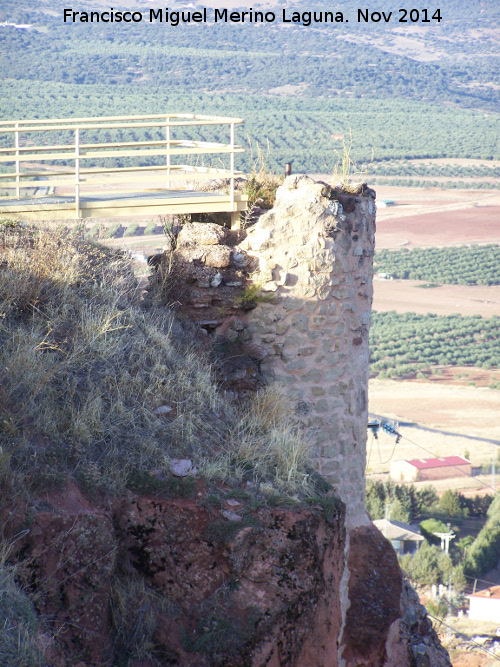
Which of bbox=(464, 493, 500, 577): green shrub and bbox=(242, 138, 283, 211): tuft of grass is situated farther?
bbox=(464, 493, 500, 577): green shrub

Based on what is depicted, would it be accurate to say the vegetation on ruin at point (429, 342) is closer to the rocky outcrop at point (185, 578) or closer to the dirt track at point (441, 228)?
the dirt track at point (441, 228)

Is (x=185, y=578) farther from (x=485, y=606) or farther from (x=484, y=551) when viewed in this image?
(x=484, y=551)

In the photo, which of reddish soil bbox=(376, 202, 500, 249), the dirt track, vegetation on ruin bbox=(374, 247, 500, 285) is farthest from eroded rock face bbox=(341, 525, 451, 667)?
the dirt track

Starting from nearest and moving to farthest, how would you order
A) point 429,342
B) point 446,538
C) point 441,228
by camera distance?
point 446,538, point 429,342, point 441,228

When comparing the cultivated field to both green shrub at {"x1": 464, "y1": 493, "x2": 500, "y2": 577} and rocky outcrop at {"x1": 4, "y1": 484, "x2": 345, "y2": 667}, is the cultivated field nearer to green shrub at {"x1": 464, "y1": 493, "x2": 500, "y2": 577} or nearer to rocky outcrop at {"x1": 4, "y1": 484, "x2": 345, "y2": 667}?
green shrub at {"x1": 464, "y1": 493, "x2": 500, "y2": 577}

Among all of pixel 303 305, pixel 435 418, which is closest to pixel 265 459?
pixel 303 305

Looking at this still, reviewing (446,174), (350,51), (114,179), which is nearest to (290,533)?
(114,179)
